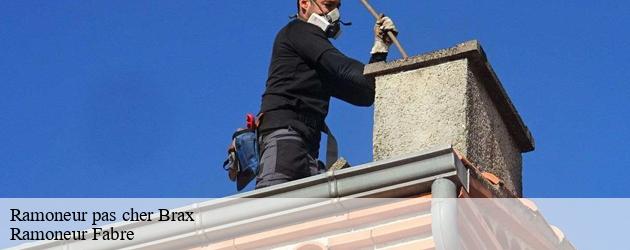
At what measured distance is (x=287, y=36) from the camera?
27.3ft

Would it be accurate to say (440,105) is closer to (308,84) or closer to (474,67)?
(474,67)

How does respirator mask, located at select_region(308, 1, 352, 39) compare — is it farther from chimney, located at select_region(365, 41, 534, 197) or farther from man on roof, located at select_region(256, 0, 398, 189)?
chimney, located at select_region(365, 41, 534, 197)

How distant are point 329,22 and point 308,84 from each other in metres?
0.59

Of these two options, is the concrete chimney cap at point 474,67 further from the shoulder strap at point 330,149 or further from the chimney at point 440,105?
the shoulder strap at point 330,149

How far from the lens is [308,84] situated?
809 cm

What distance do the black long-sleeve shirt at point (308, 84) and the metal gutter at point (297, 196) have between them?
3.34 feet

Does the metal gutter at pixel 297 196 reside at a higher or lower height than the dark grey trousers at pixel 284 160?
lower

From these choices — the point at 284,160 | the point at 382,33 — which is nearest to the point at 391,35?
the point at 382,33

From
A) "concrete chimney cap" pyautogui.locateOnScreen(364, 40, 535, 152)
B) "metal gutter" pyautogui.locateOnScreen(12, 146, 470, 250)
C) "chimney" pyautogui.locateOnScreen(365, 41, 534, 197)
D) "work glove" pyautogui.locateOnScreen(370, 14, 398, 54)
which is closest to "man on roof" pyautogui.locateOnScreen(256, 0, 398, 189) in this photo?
"work glove" pyautogui.locateOnScreen(370, 14, 398, 54)

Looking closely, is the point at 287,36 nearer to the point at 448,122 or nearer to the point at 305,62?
the point at 305,62

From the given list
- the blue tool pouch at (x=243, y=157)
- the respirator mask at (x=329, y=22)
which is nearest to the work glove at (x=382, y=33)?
the respirator mask at (x=329, y=22)

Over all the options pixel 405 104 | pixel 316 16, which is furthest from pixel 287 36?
pixel 405 104

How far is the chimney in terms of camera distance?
7.12 m

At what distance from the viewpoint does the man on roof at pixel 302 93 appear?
7871mm
